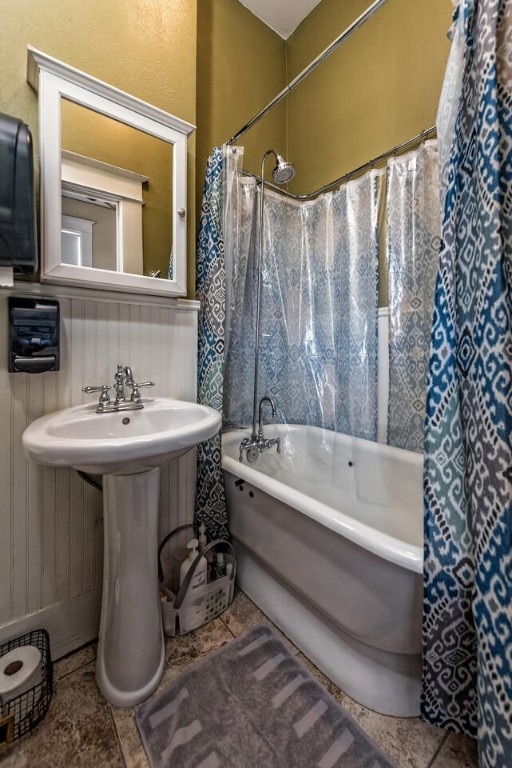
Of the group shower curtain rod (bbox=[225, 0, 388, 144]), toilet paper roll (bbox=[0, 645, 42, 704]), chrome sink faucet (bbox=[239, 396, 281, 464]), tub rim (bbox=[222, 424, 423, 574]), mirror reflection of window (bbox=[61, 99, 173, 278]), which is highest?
shower curtain rod (bbox=[225, 0, 388, 144])

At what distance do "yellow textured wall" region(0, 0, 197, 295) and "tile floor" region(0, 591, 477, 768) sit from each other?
1.50m

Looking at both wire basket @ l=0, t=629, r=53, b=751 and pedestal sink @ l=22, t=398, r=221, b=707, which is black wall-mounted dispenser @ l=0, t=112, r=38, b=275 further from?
wire basket @ l=0, t=629, r=53, b=751

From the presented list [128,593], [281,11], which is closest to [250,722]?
[128,593]

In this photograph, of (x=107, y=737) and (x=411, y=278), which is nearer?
(x=107, y=737)

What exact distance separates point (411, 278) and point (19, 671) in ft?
6.24

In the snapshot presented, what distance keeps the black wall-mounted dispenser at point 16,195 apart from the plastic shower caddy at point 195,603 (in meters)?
1.14

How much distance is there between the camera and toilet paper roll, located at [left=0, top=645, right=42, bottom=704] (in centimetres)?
87

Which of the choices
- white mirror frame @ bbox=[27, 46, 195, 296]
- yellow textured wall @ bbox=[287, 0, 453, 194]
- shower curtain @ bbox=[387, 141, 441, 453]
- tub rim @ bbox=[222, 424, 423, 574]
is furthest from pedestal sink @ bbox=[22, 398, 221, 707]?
yellow textured wall @ bbox=[287, 0, 453, 194]

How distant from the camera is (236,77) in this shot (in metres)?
1.75

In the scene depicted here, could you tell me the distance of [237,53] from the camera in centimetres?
176

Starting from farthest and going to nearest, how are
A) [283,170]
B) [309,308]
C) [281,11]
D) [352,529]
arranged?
1. [281,11]
2. [309,308]
3. [283,170]
4. [352,529]

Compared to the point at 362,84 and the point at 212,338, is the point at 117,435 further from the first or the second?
the point at 362,84

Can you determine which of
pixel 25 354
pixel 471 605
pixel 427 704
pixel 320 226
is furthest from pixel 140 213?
pixel 427 704

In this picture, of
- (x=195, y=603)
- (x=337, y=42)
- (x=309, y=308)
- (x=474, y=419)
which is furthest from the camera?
(x=309, y=308)
